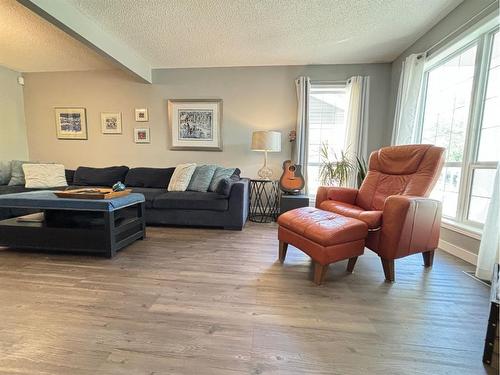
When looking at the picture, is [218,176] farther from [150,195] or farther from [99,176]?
[99,176]

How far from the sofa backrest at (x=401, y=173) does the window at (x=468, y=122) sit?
0.46 m

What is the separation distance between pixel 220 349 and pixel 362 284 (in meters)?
1.15

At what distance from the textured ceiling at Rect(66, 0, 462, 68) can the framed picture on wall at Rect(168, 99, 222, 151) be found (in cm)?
65

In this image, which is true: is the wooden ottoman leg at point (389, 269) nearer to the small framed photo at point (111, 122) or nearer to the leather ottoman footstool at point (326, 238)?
the leather ottoman footstool at point (326, 238)

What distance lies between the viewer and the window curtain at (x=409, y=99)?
2848mm

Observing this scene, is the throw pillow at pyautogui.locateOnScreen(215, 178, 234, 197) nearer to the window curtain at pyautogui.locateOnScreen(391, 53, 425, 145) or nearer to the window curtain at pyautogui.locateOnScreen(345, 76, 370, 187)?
the window curtain at pyautogui.locateOnScreen(345, 76, 370, 187)

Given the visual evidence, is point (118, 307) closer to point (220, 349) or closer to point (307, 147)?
point (220, 349)

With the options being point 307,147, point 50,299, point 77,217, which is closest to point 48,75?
point 77,217

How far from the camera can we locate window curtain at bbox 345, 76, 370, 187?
11.6ft

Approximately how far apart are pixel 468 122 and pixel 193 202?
3.00m

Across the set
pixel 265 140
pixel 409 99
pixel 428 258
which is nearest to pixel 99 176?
pixel 265 140

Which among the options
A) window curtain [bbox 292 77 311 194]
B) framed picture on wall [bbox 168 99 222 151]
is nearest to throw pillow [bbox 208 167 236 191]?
framed picture on wall [bbox 168 99 222 151]

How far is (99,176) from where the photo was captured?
370 centimetres

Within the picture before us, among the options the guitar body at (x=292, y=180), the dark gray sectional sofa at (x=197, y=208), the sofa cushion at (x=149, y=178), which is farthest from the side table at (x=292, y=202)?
the sofa cushion at (x=149, y=178)
